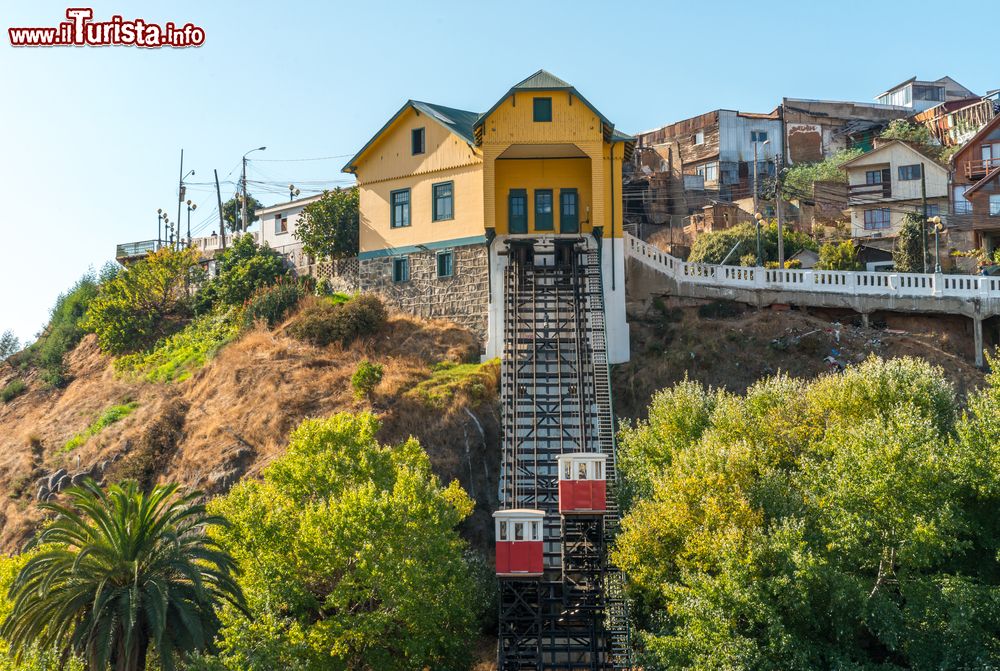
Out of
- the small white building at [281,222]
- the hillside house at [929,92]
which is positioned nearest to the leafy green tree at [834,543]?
the small white building at [281,222]

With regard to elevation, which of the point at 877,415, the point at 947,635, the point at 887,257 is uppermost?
the point at 887,257

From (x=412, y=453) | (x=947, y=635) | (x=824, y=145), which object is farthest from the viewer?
(x=824, y=145)

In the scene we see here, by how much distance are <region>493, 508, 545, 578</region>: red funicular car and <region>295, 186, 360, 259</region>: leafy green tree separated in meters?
26.4

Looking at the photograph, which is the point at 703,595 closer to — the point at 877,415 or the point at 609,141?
the point at 877,415

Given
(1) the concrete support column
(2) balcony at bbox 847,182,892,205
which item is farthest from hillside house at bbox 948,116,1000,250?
(1) the concrete support column

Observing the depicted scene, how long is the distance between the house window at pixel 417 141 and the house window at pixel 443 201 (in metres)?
1.91

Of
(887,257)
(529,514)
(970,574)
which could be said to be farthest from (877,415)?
(887,257)

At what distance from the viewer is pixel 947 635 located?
29.6 m

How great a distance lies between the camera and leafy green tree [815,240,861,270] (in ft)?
187

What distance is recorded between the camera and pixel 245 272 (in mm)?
57656

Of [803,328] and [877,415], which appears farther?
[803,328]

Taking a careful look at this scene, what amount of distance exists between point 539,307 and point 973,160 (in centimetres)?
3222

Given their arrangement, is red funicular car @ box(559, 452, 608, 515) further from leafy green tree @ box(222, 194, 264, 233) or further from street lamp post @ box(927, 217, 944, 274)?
leafy green tree @ box(222, 194, 264, 233)

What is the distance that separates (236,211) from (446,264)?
39.1 m
